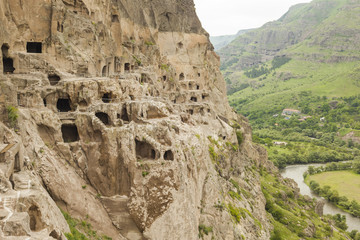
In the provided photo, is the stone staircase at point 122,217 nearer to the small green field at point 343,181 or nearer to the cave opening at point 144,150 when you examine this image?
the cave opening at point 144,150

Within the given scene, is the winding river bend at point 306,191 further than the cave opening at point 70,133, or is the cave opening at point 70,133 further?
the winding river bend at point 306,191

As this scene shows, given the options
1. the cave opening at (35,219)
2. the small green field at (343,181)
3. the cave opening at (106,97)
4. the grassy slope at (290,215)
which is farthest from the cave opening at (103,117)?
the small green field at (343,181)

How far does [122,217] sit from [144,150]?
606cm

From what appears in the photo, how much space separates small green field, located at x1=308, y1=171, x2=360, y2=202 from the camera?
9062 cm

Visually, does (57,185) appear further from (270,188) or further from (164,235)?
(270,188)

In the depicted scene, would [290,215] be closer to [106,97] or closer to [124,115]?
[124,115]

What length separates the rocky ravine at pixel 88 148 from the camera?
20.5 meters

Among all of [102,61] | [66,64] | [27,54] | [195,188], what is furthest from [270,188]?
[27,54]

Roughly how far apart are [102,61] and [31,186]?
27.3m

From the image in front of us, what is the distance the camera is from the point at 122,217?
26469mm

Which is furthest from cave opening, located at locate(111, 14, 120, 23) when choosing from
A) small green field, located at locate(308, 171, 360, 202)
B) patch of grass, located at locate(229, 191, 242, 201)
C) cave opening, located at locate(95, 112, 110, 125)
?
small green field, located at locate(308, 171, 360, 202)

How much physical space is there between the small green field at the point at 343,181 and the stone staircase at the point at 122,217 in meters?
79.8

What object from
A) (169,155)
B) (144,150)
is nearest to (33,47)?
(144,150)

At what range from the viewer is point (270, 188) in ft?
219
